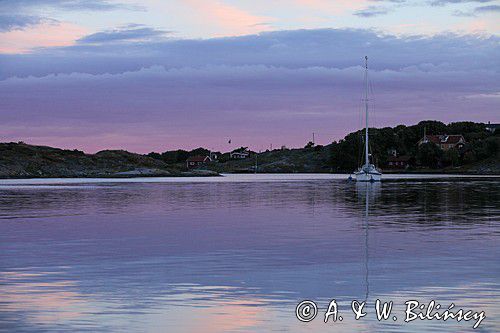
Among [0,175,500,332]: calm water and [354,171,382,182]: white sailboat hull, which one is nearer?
[0,175,500,332]: calm water

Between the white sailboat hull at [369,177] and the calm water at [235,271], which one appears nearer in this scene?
the calm water at [235,271]

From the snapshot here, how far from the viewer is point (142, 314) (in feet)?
47.8

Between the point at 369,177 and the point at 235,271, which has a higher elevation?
the point at 369,177

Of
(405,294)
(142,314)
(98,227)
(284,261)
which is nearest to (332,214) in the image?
(98,227)

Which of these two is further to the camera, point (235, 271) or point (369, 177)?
point (369, 177)

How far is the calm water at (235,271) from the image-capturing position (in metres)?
14.2

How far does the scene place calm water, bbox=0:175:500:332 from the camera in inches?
560

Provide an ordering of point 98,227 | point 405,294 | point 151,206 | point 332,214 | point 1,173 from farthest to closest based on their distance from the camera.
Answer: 1. point 1,173
2. point 151,206
3. point 332,214
4. point 98,227
5. point 405,294

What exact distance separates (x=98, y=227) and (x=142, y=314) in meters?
20.8

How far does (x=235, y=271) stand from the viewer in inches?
800

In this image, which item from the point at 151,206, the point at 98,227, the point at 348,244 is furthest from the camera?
the point at 151,206

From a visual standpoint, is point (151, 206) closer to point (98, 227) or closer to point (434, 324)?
point (98, 227)

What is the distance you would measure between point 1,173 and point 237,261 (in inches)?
6397

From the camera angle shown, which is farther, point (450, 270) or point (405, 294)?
point (450, 270)
